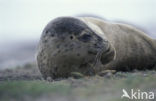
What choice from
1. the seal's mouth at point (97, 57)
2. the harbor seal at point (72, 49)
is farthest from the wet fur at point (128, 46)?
the seal's mouth at point (97, 57)

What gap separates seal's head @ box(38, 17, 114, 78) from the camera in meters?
7.99

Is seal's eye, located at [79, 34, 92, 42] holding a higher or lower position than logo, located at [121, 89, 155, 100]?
higher

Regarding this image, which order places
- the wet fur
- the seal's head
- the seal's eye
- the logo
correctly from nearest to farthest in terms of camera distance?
the logo → the seal's head → the seal's eye → the wet fur

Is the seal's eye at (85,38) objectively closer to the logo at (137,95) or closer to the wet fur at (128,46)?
the wet fur at (128,46)

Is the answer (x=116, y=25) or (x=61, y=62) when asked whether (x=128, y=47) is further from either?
(x=61, y=62)

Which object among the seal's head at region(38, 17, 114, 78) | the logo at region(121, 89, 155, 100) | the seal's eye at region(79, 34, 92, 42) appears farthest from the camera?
the seal's eye at region(79, 34, 92, 42)

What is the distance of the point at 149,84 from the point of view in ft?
21.5

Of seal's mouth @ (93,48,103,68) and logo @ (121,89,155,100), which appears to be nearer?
logo @ (121,89,155,100)

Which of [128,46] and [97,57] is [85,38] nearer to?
[97,57]

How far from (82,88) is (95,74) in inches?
75.1

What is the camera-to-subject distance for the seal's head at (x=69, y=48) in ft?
26.2

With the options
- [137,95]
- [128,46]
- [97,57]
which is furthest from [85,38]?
[137,95]

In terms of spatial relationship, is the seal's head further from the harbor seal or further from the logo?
the logo

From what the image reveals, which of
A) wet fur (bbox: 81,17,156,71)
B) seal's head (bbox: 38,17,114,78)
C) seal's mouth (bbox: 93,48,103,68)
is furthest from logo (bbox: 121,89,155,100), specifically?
wet fur (bbox: 81,17,156,71)
